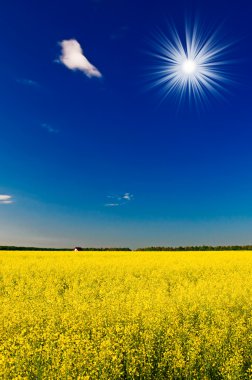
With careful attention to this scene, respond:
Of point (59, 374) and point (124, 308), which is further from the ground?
point (124, 308)

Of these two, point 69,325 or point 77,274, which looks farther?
point 77,274

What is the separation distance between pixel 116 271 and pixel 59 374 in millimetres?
12007

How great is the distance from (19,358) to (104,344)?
1390 millimetres

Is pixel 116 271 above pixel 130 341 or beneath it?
above

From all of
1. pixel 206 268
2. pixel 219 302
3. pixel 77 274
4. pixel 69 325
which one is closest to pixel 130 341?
pixel 69 325

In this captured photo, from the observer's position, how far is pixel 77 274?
640 inches

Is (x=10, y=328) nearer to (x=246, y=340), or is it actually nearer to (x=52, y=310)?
(x=52, y=310)

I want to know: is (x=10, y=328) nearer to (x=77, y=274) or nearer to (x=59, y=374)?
(x=59, y=374)

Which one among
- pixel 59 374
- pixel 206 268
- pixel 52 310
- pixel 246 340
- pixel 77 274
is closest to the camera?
pixel 59 374

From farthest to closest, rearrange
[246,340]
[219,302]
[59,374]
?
[219,302], [246,340], [59,374]

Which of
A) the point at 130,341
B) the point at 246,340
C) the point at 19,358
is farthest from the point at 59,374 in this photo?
the point at 246,340

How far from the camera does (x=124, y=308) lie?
8.38 m

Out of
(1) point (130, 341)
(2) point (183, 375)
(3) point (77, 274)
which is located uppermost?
(3) point (77, 274)

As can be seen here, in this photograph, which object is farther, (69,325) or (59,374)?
(69,325)
